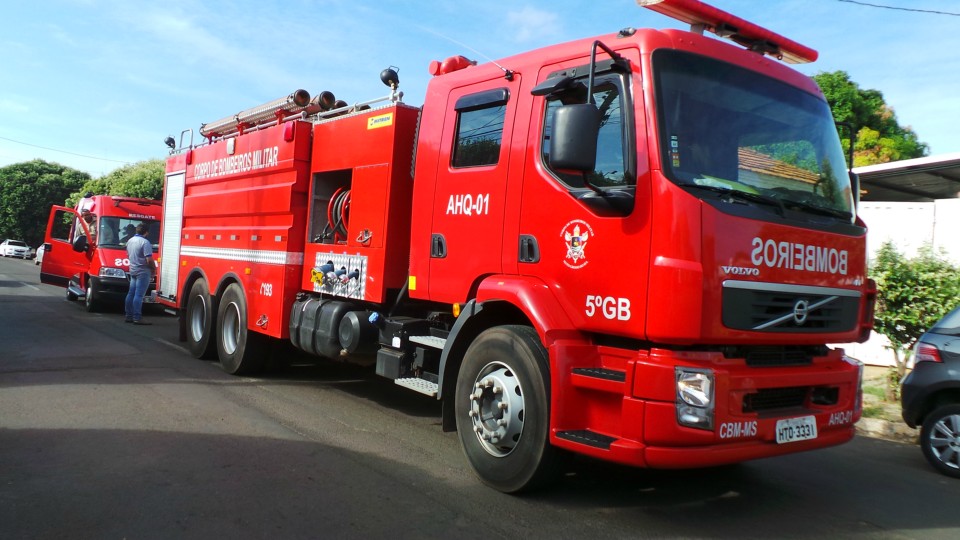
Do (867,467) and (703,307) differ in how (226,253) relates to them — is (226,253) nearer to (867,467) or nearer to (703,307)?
(703,307)

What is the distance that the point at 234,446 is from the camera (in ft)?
17.3

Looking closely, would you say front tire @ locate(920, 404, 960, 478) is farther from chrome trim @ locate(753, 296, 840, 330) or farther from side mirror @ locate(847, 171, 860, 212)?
chrome trim @ locate(753, 296, 840, 330)

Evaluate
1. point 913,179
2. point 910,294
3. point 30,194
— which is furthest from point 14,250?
point 910,294

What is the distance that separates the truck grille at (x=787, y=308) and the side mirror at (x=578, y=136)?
1.00 metres

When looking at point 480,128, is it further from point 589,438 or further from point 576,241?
point 589,438

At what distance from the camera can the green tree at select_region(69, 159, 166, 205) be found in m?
34.8

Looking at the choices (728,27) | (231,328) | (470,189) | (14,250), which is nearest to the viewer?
(728,27)

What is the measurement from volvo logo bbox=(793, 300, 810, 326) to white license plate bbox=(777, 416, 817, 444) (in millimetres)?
556

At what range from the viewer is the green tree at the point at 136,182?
34812 mm

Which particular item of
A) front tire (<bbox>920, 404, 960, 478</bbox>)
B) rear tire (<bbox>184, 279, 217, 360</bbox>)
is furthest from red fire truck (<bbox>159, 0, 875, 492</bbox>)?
rear tire (<bbox>184, 279, 217, 360</bbox>)

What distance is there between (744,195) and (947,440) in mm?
3309

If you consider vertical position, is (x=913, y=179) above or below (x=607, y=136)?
above

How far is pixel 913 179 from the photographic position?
11.7m

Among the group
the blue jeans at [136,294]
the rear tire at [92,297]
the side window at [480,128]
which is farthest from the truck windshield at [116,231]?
the side window at [480,128]
